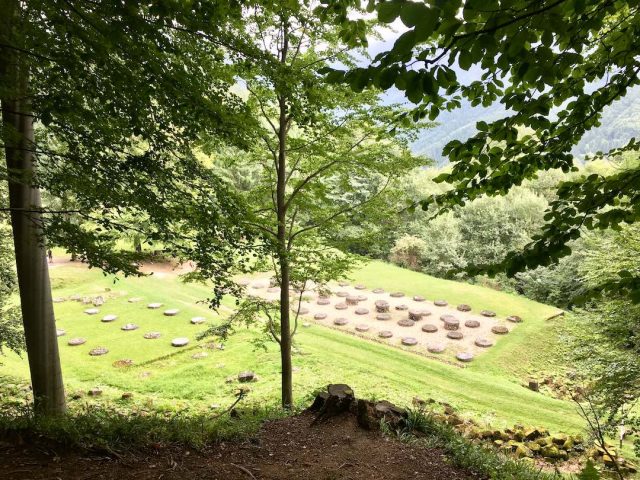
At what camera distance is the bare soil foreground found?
12.2ft

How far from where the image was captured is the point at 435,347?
16172 millimetres

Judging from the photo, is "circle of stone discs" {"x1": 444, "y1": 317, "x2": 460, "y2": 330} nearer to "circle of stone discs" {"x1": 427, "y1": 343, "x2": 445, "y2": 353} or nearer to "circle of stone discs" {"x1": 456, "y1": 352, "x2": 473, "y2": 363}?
"circle of stone discs" {"x1": 427, "y1": 343, "x2": 445, "y2": 353}

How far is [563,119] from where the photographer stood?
307cm

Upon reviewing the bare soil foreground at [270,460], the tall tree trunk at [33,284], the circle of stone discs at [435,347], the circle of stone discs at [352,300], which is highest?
the tall tree trunk at [33,284]

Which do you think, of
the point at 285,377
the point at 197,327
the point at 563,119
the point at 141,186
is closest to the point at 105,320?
the point at 197,327

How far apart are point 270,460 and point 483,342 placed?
14.4 metres

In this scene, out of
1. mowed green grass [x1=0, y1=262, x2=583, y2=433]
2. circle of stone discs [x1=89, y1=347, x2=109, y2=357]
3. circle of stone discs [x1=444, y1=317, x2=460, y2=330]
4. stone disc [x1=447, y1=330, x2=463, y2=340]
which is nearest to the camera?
mowed green grass [x1=0, y1=262, x2=583, y2=433]

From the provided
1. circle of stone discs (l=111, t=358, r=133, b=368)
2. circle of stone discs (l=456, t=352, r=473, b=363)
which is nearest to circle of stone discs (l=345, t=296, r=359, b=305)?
circle of stone discs (l=456, t=352, r=473, b=363)

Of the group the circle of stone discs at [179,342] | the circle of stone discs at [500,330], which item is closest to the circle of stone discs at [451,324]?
the circle of stone discs at [500,330]

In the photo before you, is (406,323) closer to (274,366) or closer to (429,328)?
(429,328)

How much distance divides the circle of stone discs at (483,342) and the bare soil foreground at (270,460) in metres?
12.3

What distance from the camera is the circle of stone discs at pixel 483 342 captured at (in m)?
16.6

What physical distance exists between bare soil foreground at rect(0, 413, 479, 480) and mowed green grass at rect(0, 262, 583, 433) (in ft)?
9.61

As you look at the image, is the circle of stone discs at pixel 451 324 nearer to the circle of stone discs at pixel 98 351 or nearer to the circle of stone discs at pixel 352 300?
the circle of stone discs at pixel 352 300
